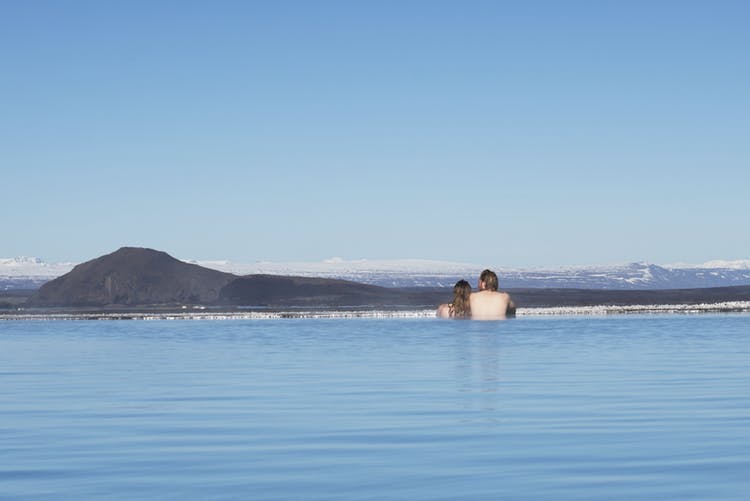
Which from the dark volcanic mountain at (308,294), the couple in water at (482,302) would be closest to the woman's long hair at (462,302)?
the couple in water at (482,302)

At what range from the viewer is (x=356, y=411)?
14539 mm

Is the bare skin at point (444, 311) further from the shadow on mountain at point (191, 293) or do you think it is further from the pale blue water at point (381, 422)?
the shadow on mountain at point (191, 293)

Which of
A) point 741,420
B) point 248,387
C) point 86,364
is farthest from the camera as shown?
point 86,364

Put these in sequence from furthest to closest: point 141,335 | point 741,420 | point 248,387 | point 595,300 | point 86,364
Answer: point 595,300 < point 141,335 < point 86,364 < point 248,387 < point 741,420

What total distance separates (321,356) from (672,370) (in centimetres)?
705

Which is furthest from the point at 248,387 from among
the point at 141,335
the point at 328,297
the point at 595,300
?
the point at 328,297

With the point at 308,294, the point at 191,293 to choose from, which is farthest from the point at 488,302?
the point at 308,294

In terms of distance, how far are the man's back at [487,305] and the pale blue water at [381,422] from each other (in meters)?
11.3

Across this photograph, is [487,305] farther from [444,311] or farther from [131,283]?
[131,283]

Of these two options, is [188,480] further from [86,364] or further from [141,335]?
[141,335]

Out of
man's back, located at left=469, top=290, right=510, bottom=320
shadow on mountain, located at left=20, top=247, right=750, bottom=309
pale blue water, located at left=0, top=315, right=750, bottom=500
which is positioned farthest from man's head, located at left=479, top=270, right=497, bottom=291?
shadow on mountain, located at left=20, top=247, right=750, bottom=309

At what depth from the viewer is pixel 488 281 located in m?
37.9

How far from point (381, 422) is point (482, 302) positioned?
25.1 metres

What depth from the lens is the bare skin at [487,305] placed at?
38344 mm
